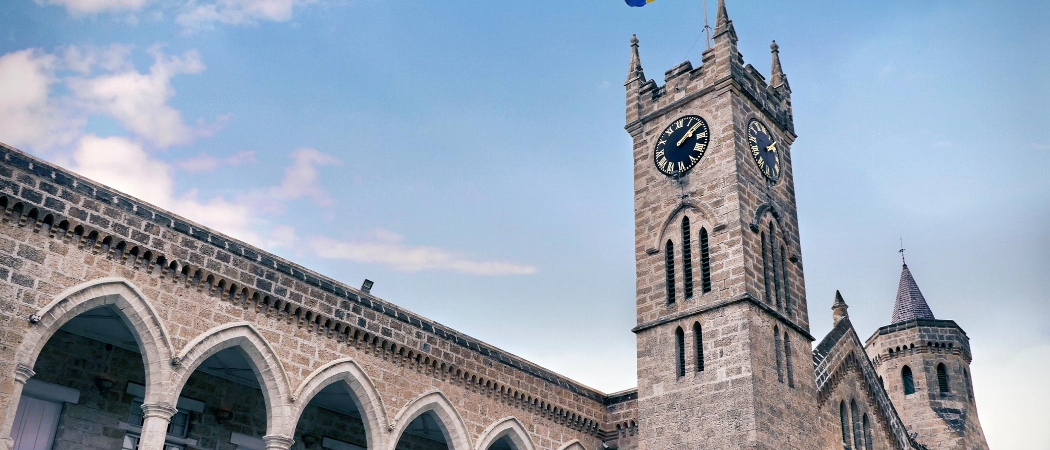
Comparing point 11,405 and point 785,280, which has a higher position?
point 785,280

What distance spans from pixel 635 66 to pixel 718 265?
819cm

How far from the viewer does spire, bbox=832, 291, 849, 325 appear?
2998 cm

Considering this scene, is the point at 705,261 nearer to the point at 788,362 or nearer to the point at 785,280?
the point at 785,280

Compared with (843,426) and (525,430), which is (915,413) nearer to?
(843,426)

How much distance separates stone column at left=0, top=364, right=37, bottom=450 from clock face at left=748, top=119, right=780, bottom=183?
62.3ft

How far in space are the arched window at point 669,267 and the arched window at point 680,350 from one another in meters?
1.00

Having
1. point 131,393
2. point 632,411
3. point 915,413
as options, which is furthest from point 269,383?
point 915,413

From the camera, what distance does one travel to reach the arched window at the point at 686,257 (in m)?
25.3

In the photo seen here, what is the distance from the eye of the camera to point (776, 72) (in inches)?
1205

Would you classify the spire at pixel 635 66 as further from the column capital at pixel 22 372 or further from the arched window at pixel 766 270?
the column capital at pixel 22 372

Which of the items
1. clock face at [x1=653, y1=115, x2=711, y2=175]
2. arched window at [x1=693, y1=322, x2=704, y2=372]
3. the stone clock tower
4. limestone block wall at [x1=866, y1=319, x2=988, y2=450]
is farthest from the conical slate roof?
arched window at [x1=693, y1=322, x2=704, y2=372]

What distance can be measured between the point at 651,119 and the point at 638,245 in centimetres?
402

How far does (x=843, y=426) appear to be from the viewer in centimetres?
2717

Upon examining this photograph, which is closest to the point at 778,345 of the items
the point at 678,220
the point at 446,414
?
the point at 678,220
